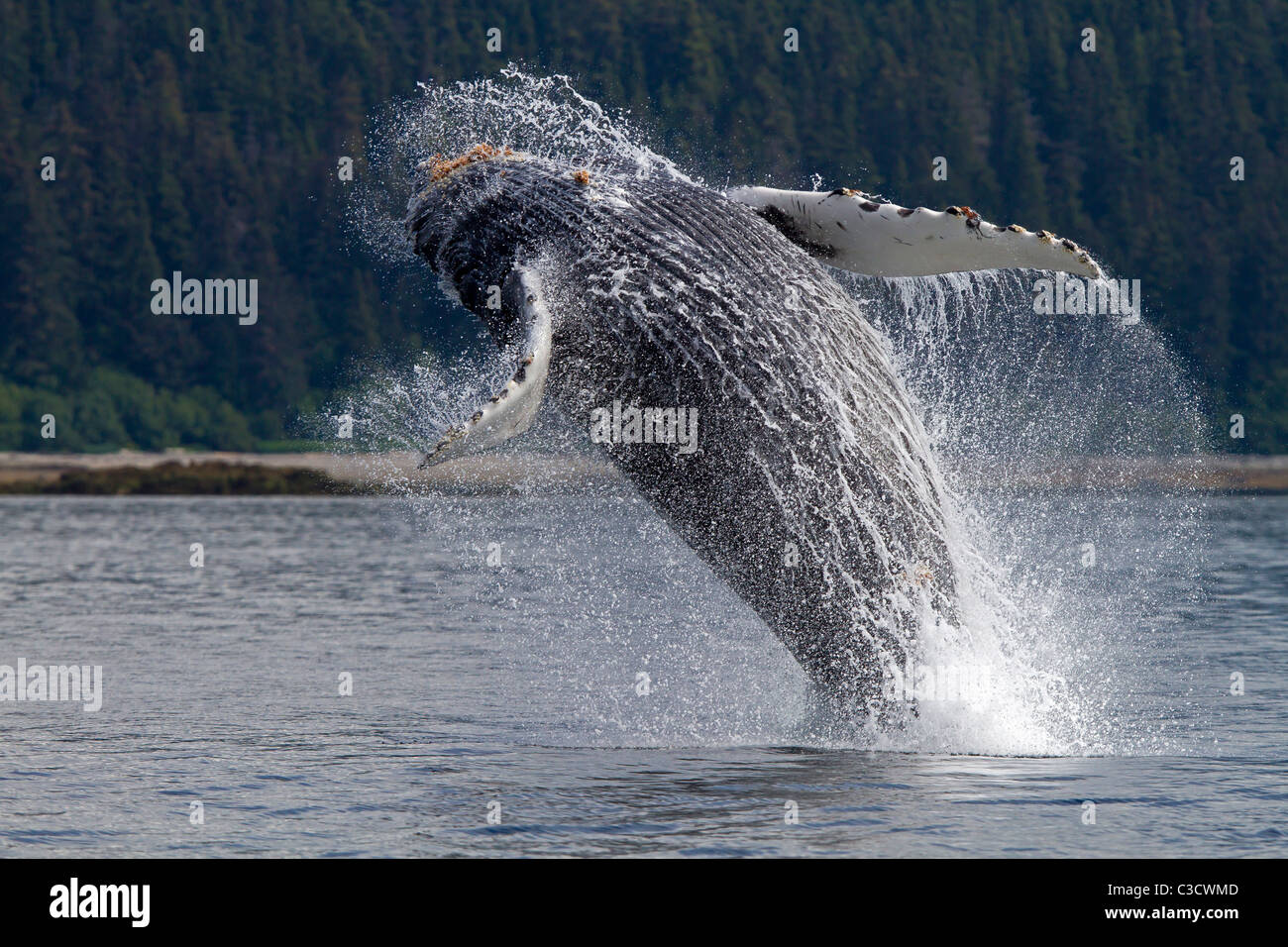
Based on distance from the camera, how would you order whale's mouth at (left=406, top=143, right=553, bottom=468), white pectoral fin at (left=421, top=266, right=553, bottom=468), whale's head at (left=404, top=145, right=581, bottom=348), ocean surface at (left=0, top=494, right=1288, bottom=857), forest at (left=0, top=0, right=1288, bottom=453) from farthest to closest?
1. forest at (left=0, top=0, right=1288, bottom=453)
2. whale's head at (left=404, top=145, right=581, bottom=348)
3. whale's mouth at (left=406, top=143, right=553, bottom=468)
4. ocean surface at (left=0, top=494, right=1288, bottom=857)
5. white pectoral fin at (left=421, top=266, right=553, bottom=468)

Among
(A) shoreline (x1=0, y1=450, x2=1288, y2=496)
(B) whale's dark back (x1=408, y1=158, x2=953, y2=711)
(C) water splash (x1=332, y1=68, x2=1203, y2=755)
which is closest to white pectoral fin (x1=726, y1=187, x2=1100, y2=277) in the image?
(B) whale's dark back (x1=408, y1=158, x2=953, y2=711)

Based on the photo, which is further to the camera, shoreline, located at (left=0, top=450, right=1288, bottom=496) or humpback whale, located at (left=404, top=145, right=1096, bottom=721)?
shoreline, located at (left=0, top=450, right=1288, bottom=496)

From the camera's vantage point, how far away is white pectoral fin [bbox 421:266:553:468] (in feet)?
25.5

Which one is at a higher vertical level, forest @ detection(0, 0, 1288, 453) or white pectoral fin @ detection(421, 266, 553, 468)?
forest @ detection(0, 0, 1288, 453)

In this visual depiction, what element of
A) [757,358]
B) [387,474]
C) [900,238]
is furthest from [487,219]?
[387,474]

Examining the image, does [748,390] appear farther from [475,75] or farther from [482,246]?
[475,75]

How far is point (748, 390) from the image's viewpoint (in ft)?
30.2

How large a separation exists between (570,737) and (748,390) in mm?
2959

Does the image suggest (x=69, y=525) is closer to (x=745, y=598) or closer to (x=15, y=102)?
(x=745, y=598)

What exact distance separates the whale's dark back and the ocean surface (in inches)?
39.4

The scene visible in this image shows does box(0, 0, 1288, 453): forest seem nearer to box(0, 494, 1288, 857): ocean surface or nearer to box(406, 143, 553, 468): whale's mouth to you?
box(0, 494, 1288, 857): ocean surface

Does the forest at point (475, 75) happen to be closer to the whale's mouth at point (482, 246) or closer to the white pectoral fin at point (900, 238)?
the whale's mouth at point (482, 246)

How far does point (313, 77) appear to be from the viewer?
88438 mm
